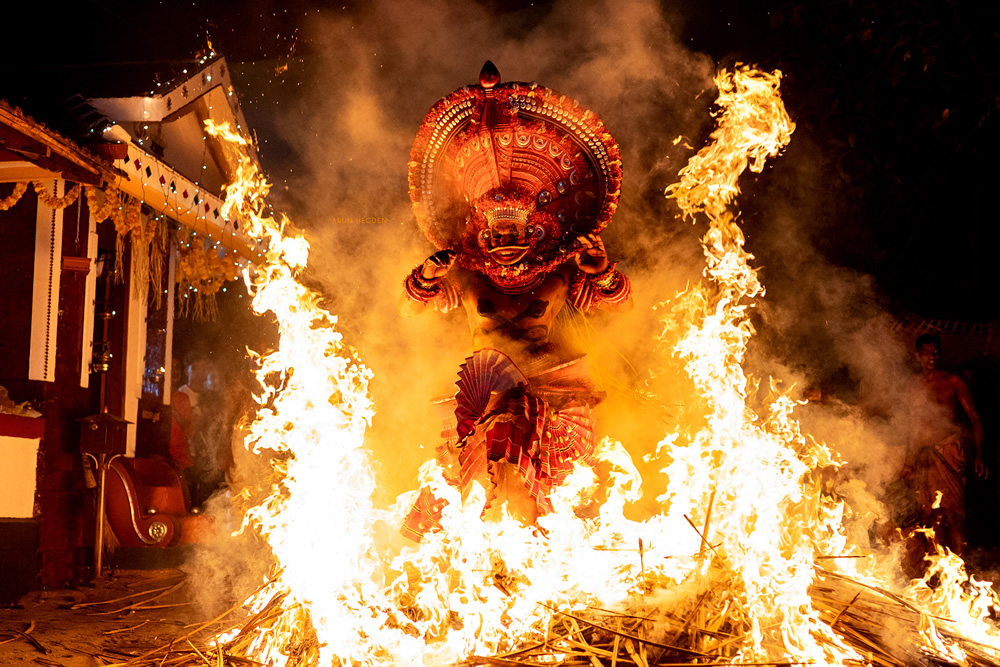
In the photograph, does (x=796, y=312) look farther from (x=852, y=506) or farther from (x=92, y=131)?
(x=92, y=131)

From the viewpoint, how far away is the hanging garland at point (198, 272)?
829cm

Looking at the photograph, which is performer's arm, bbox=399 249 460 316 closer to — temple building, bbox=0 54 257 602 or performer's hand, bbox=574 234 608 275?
performer's hand, bbox=574 234 608 275

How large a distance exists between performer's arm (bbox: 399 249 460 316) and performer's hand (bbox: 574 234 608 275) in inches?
28.5

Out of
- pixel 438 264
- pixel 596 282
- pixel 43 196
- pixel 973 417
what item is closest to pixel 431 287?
pixel 438 264

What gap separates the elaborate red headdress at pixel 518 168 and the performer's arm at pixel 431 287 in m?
0.15

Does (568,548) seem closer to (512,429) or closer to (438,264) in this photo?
(512,429)

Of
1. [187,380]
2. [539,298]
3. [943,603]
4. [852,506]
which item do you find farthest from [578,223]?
[187,380]

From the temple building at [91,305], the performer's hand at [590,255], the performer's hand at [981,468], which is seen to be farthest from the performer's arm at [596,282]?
the temple building at [91,305]

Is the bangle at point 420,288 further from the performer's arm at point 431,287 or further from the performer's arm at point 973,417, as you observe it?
the performer's arm at point 973,417

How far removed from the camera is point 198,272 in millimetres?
8320

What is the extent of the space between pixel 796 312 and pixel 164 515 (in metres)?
6.24

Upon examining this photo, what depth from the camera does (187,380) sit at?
935cm

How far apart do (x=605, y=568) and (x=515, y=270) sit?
1678 millimetres

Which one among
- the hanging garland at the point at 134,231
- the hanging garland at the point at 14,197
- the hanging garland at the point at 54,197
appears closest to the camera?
the hanging garland at the point at 14,197
